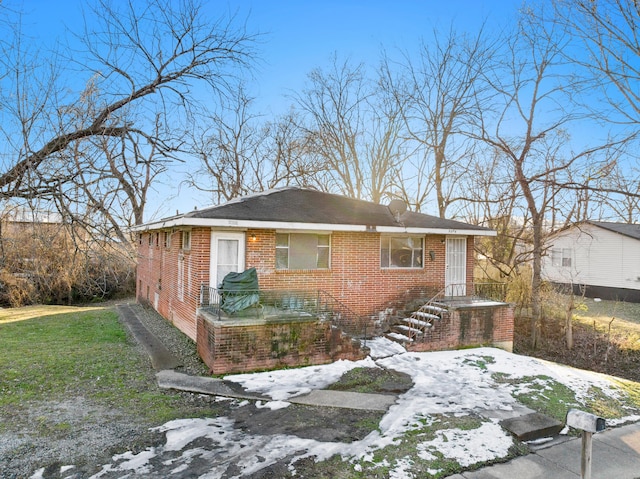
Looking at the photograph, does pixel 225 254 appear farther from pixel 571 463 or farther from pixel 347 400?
pixel 571 463

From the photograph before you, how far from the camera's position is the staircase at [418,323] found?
422 inches

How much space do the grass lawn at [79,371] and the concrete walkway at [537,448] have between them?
1.69ft

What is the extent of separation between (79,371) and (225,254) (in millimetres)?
3941

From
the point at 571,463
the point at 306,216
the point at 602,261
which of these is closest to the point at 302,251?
the point at 306,216

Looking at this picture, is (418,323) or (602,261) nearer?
(418,323)

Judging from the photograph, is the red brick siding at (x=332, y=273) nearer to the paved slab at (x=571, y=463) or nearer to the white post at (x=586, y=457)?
the paved slab at (x=571, y=463)

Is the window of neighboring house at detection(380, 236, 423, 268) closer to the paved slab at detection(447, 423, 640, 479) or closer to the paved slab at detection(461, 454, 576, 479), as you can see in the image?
the paved slab at detection(447, 423, 640, 479)

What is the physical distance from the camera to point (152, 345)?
10.3 meters

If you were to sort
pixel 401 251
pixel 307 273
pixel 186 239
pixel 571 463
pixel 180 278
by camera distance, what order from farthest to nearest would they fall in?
pixel 401 251 < pixel 180 278 < pixel 186 239 < pixel 307 273 < pixel 571 463

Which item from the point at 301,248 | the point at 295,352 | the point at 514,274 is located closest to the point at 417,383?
the point at 295,352

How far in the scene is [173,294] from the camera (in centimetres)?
1248

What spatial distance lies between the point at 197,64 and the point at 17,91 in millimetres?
2500

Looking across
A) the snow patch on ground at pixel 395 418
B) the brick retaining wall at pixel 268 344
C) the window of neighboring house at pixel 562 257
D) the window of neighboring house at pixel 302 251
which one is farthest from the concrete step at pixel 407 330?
the window of neighboring house at pixel 562 257

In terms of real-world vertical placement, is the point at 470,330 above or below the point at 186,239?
below
